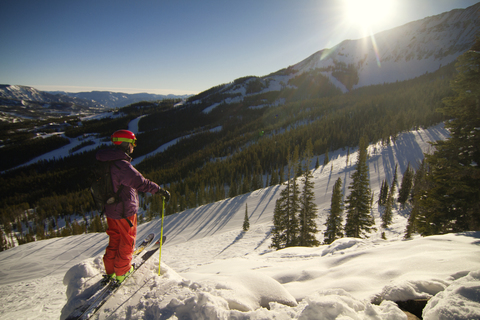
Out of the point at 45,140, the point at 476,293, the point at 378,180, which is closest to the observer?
the point at 476,293

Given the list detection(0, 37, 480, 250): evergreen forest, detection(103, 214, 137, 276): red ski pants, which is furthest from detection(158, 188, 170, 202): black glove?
detection(0, 37, 480, 250): evergreen forest

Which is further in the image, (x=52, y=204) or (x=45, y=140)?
(x=45, y=140)

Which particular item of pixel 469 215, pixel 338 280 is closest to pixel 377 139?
pixel 469 215

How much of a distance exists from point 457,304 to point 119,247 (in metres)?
5.20

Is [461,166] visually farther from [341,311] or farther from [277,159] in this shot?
[277,159]

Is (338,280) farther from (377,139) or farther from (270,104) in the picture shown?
(270,104)

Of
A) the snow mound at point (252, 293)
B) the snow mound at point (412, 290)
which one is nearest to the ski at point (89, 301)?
the snow mound at point (252, 293)

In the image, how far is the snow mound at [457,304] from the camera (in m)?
1.84

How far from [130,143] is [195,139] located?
12936 cm

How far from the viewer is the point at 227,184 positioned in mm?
67875

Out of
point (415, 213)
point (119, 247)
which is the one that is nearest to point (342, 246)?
point (119, 247)

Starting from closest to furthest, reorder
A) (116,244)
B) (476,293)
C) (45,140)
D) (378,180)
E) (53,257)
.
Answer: (476,293), (116,244), (53,257), (378,180), (45,140)

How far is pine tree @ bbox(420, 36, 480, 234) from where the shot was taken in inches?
294

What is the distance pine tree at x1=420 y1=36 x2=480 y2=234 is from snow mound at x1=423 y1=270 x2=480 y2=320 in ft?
26.4
